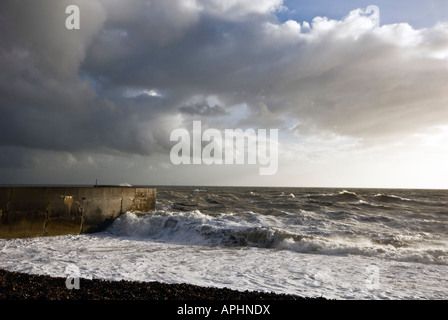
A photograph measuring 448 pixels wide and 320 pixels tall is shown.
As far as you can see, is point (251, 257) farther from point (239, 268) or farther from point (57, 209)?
point (57, 209)

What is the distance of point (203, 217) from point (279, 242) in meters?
5.25

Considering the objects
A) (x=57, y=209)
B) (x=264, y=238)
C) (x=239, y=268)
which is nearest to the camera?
(x=239, y=268)

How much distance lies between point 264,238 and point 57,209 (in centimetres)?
816

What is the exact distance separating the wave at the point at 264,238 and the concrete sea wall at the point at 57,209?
0.80 m

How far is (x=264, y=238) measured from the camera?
37.6 ft

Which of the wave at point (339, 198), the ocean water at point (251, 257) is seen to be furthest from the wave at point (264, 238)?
the wave at point (339, 198)

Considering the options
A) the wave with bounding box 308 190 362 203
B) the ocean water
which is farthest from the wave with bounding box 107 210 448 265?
the wave with bounding box 308 190 362 203

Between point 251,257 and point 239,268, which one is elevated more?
point 239,268

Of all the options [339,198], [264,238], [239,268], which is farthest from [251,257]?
[339,198]

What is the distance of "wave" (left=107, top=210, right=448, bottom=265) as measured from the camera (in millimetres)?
9812

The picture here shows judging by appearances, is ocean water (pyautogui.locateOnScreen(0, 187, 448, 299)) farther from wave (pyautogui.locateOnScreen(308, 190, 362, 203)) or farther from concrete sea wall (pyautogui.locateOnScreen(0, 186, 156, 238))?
wave (pyautogui.locateOnScreen(308, 190, 362, 203))

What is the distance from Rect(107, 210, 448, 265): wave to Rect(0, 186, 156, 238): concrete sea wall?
0.80 meters
